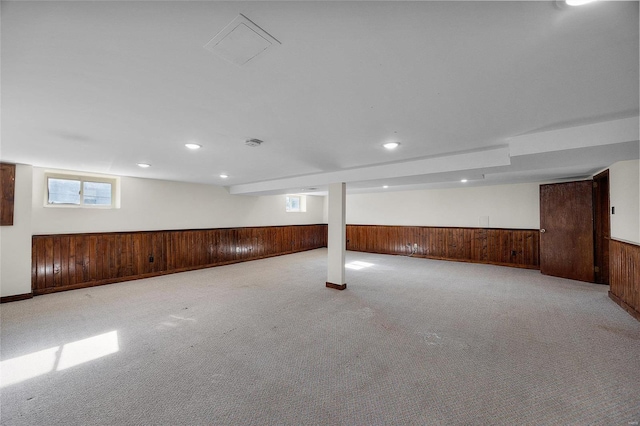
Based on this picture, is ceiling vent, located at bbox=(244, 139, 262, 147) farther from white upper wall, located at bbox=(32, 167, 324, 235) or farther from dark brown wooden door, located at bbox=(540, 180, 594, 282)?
dark brown wooden door, located at bbox=(540, 180, 594, 282)

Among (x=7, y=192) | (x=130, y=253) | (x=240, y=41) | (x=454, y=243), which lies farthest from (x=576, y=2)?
(x=454, y=243)

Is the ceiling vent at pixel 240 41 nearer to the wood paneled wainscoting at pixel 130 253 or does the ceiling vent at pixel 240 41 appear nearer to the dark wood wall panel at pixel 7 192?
the dark wood wall panel at pixel 7 192

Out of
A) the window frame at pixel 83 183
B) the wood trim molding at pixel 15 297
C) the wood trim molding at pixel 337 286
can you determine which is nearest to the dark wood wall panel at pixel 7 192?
the window frame at pixel 83 183

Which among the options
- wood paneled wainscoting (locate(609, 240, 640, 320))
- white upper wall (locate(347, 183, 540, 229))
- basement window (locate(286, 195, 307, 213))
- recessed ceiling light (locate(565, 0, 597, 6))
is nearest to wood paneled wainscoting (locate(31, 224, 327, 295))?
basement window (locate(286, 195, 307, 213))

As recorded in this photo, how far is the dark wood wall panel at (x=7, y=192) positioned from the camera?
12.9 feet

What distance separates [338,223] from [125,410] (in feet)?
11.8

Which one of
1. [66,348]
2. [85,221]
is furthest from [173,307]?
[85,221]

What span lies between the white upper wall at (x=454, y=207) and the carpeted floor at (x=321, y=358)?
2727mm

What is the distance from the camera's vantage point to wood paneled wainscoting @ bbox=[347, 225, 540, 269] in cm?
632

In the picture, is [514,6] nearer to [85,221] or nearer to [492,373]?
[492,373]

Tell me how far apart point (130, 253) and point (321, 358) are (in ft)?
16.2

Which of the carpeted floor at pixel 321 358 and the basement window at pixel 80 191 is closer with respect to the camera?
the carpeted floor at pixel 321 358

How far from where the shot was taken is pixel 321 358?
92.9 inches

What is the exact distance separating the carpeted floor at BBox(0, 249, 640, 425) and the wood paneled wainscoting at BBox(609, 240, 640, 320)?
0.54 ft
